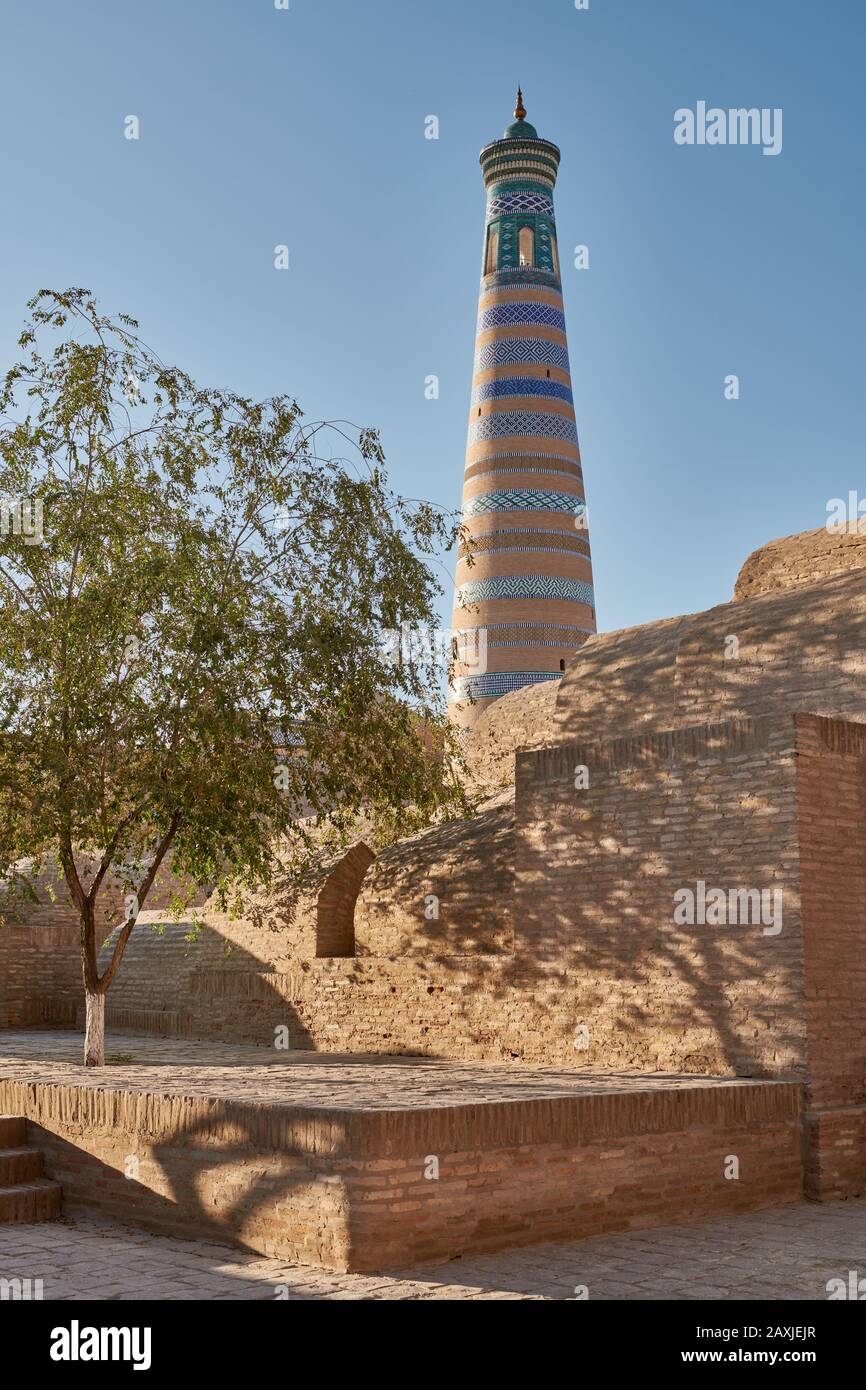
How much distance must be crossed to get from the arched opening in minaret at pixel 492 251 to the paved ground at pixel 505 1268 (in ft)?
59.3

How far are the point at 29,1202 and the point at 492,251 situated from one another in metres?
18.4

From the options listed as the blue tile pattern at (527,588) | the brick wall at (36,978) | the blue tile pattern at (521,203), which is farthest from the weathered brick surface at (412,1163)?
the blue tile pattern at (521,203)

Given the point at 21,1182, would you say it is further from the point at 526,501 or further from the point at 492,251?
the point at 492,251

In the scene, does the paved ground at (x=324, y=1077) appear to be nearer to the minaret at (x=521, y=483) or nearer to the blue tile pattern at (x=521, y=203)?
the minaret at (x=521, y=483)

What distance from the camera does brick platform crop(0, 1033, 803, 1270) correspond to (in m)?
5.43

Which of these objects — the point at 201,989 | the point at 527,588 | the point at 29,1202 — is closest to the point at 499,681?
the point at 527,588

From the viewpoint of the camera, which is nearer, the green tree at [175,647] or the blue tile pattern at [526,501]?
the green tree at [175,647]

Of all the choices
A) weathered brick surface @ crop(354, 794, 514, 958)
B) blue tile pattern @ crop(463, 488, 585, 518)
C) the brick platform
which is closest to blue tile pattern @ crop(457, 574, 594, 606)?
blue tile pattern @ crop(463, 488, 585, 518)

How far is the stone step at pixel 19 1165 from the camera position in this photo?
699 centimetres

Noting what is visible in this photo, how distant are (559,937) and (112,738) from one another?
3.11 m

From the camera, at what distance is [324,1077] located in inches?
304
